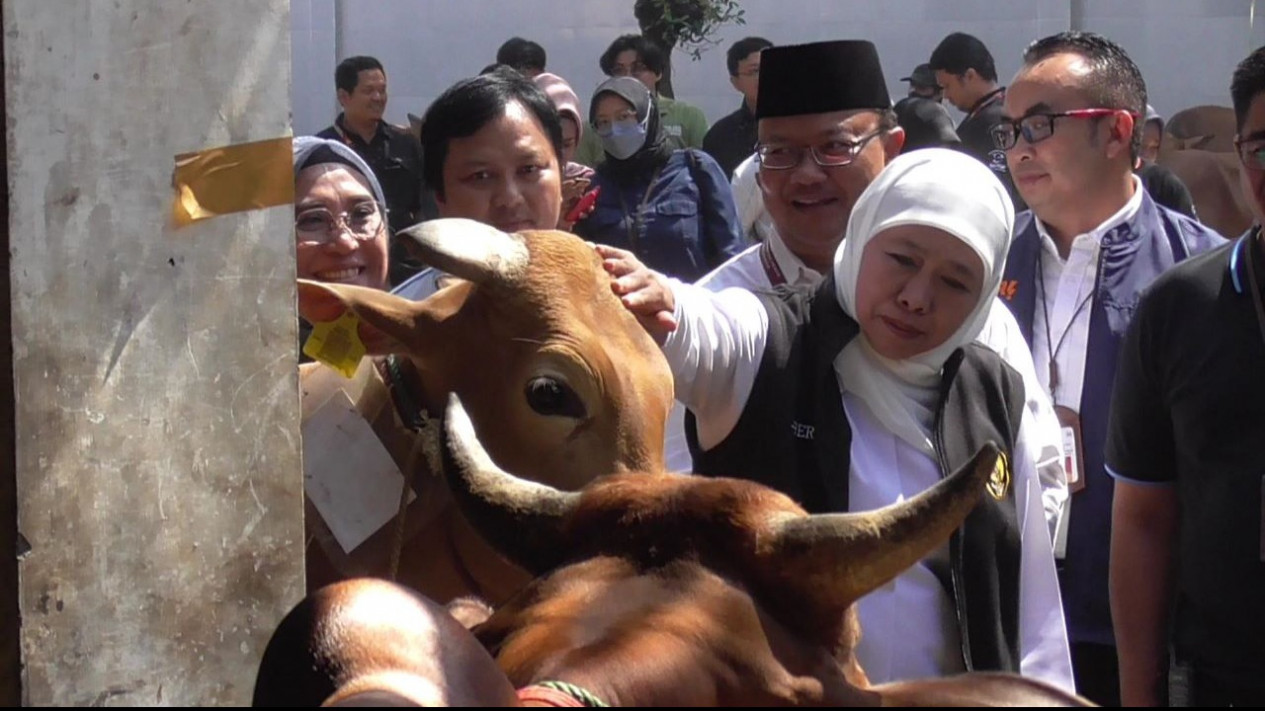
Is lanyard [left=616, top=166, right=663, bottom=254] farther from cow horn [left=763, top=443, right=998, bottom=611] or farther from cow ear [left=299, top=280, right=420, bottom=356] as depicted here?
cow horn [left=763, top=443, right=998, bottom=611]

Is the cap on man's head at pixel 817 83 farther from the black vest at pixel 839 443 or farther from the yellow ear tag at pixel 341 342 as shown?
the yellow ear tag at pixel 341 342

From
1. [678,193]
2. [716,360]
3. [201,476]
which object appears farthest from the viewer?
[678,193]

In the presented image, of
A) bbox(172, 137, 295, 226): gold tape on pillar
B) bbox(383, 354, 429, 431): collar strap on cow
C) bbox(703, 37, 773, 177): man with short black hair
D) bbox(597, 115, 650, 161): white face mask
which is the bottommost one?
bbox(703, 37, 773, 177): man with short black hair

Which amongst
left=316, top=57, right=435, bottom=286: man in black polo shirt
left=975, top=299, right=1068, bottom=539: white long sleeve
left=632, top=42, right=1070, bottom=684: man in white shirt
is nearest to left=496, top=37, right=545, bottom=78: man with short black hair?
left=316, top=57, right=435, bottom=286: man in black polo shirt

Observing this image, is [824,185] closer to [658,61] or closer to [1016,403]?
[1016,403]

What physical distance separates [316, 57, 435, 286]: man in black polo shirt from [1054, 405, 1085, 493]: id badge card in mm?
4313

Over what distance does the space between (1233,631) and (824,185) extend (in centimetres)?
147

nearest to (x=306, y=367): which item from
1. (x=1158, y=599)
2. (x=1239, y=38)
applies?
(x=1158, y=599)

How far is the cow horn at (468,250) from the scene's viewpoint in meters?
3.15

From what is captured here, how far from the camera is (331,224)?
3988mm

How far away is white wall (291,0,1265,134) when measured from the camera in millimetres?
12789

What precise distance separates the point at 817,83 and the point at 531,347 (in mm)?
1496

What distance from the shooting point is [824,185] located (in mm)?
4176

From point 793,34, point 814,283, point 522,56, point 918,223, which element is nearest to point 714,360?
point 918,223
